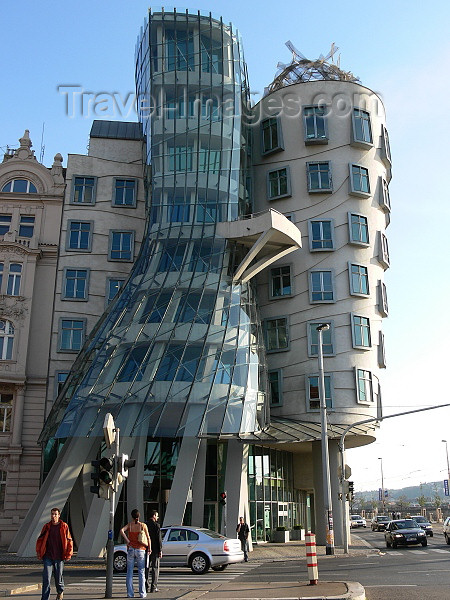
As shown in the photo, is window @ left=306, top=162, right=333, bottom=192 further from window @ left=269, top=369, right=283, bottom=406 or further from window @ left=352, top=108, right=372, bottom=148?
window @ left=269, top=369, right=283, bottom=406

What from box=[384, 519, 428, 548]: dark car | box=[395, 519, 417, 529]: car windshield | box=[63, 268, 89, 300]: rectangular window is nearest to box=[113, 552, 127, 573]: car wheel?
box=[384, 519, 428, 548]: dark car

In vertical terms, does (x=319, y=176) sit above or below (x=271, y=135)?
below

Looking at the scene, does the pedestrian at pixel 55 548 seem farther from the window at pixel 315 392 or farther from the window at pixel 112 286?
the window at pixel 112 286

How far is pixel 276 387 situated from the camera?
1641 inches

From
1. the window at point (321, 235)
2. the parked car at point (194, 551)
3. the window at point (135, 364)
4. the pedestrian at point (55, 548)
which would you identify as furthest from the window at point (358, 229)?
the pedestrian at point (55, 548)

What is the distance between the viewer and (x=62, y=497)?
32.4m

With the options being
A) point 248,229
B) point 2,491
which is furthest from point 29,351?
point 248,229

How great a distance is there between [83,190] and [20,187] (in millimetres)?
4236

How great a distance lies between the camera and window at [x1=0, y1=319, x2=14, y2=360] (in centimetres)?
4212

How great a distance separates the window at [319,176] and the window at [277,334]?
8.53m

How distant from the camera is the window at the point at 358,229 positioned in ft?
141

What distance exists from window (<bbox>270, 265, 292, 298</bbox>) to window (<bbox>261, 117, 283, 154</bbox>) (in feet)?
26.4

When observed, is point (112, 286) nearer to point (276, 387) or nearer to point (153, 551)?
point (276, 387)

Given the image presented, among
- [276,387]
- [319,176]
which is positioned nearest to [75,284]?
[276,387]
